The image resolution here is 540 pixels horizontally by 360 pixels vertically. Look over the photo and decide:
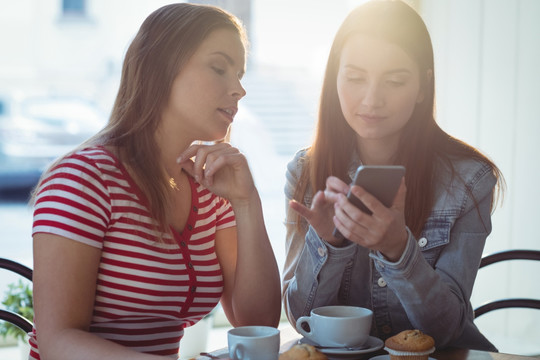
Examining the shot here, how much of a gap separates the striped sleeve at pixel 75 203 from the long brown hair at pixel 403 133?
581mm

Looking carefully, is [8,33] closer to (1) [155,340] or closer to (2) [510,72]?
(2) [510,72]

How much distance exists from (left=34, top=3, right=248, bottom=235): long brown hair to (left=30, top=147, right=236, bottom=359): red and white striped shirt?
0.06m

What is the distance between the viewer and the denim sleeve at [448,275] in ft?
4.08

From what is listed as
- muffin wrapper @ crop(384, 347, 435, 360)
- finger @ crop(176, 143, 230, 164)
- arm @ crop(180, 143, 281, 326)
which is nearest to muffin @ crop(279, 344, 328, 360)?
muffin wrapper @ crop(384, 347, 435, 360)

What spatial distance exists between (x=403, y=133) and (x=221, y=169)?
50 centimetres

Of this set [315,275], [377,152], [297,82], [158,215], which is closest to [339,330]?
[315,275]

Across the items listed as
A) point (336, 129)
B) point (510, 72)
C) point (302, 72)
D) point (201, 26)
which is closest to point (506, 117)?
point (510, 72)

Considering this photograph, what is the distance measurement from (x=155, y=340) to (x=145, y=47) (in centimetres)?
64

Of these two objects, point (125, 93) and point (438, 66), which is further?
point (438, 66)

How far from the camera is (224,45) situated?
1448mm

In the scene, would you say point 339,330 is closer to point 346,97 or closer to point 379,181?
A: point 379,181

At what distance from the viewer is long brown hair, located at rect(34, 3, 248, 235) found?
1.40m

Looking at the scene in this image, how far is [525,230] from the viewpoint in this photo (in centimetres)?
317

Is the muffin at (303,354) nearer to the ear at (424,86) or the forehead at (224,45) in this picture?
the forehead at (224,45)
